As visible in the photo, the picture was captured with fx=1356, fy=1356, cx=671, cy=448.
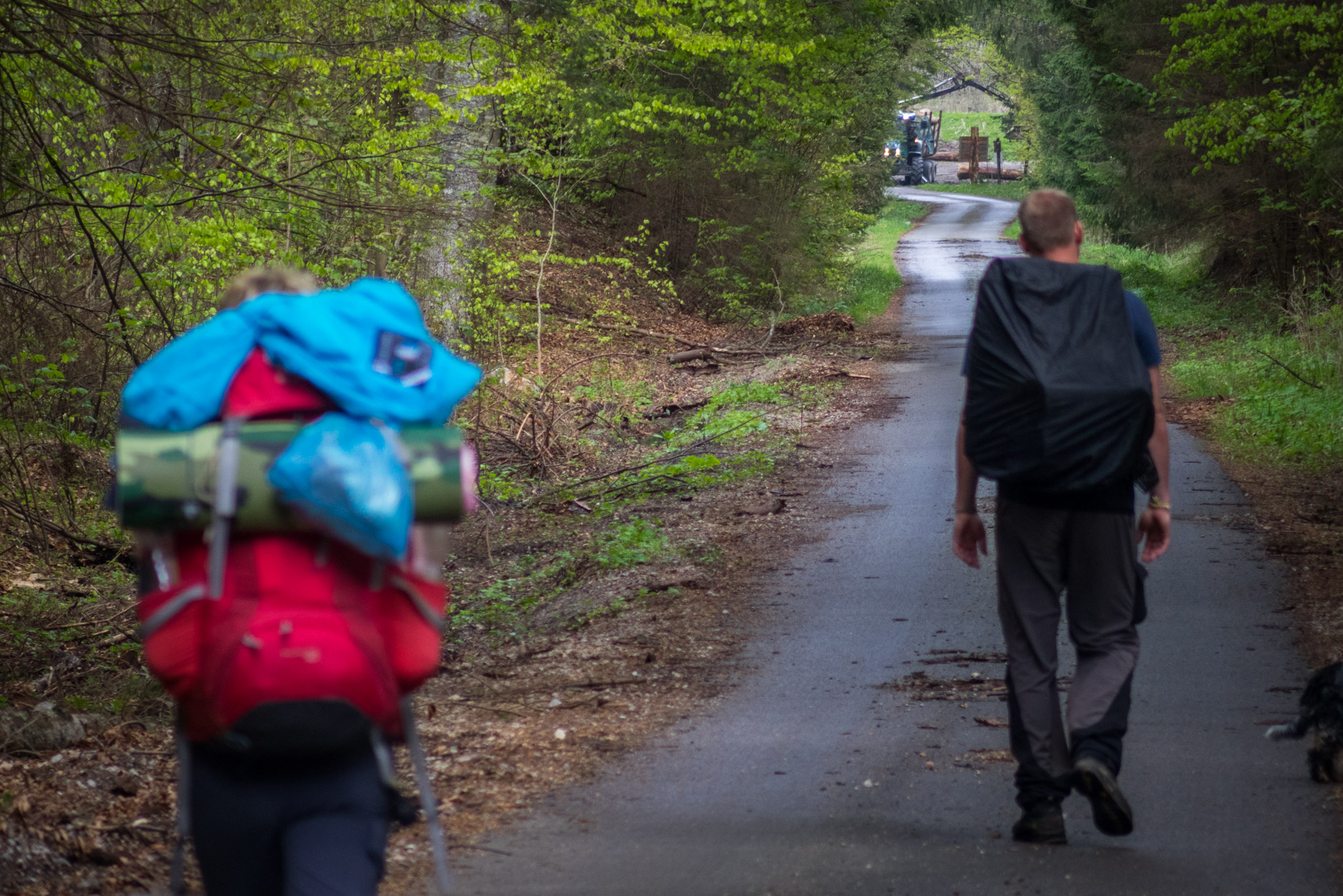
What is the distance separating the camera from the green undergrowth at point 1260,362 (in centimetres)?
1319

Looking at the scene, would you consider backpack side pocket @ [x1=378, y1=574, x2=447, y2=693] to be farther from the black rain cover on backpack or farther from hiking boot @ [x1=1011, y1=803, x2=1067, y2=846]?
hiking boot @ [x1=1011, y1=803, x2=1067, y2=846]

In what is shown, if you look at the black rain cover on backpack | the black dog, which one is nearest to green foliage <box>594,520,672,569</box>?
the black dog

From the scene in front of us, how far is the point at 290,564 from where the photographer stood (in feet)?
7.53

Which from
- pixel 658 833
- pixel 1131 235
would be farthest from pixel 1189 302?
pixel 658 833

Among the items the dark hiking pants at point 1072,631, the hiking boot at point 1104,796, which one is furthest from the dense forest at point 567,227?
the hiking boot at point 1104,796

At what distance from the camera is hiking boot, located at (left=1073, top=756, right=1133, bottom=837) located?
4.14 meters

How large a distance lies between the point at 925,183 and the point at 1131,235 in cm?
6082

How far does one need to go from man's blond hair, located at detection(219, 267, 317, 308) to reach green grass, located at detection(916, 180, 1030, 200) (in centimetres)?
7421

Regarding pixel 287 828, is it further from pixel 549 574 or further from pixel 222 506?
pixel 549 574

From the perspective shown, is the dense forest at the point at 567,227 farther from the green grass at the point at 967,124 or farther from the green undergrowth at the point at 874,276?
the green grass at the point at 967,124

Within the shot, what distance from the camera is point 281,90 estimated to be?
7.33m

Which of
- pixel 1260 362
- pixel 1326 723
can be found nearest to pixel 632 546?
pixel 1326 723

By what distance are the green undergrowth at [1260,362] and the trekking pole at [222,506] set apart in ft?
38.7

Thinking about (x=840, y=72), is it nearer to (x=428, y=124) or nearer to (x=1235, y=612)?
(x=428, y=124)
